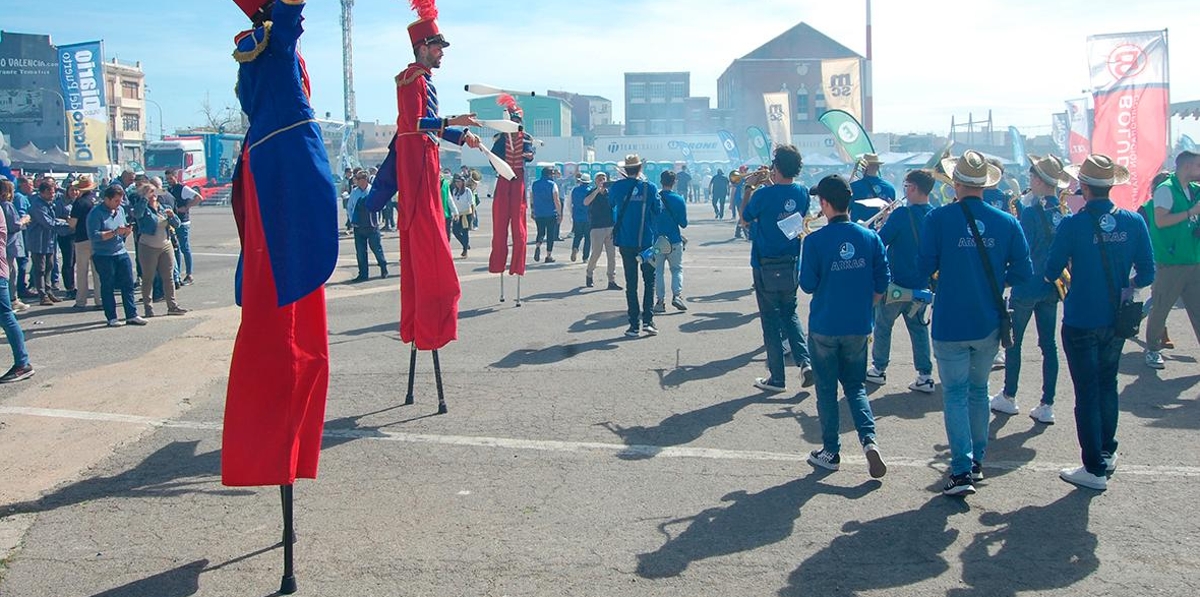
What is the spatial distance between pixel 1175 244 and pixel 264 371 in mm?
7874

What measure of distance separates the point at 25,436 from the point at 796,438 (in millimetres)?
5465

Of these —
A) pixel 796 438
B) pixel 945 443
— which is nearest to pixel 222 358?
pixel 796 438

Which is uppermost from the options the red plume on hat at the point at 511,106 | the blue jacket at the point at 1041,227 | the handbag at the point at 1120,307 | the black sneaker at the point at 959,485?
the red plume on hat at the point at 511,106

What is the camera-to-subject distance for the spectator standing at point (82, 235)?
13.2m

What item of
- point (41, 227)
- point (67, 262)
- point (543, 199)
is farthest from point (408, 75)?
point (543, 199)

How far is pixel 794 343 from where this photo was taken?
8.16 metres

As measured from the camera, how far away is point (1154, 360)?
8.97m

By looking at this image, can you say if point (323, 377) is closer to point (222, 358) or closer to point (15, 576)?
point (15, 576)

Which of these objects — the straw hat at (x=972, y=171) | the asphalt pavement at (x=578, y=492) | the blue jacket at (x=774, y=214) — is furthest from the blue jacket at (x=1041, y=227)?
the straw hat at (x=972, y=171)

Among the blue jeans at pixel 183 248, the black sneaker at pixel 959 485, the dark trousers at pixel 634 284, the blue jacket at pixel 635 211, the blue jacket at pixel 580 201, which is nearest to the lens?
the black sneaker at pixel 959 485

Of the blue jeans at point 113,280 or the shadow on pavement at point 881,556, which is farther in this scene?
the blue jeans at point 113,280

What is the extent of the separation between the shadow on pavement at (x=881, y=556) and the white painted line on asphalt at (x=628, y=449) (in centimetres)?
95

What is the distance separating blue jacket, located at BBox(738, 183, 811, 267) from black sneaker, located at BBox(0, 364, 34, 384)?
671 centimetres

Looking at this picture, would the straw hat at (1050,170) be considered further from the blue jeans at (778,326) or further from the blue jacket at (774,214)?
the blue jeans at (778,326)
